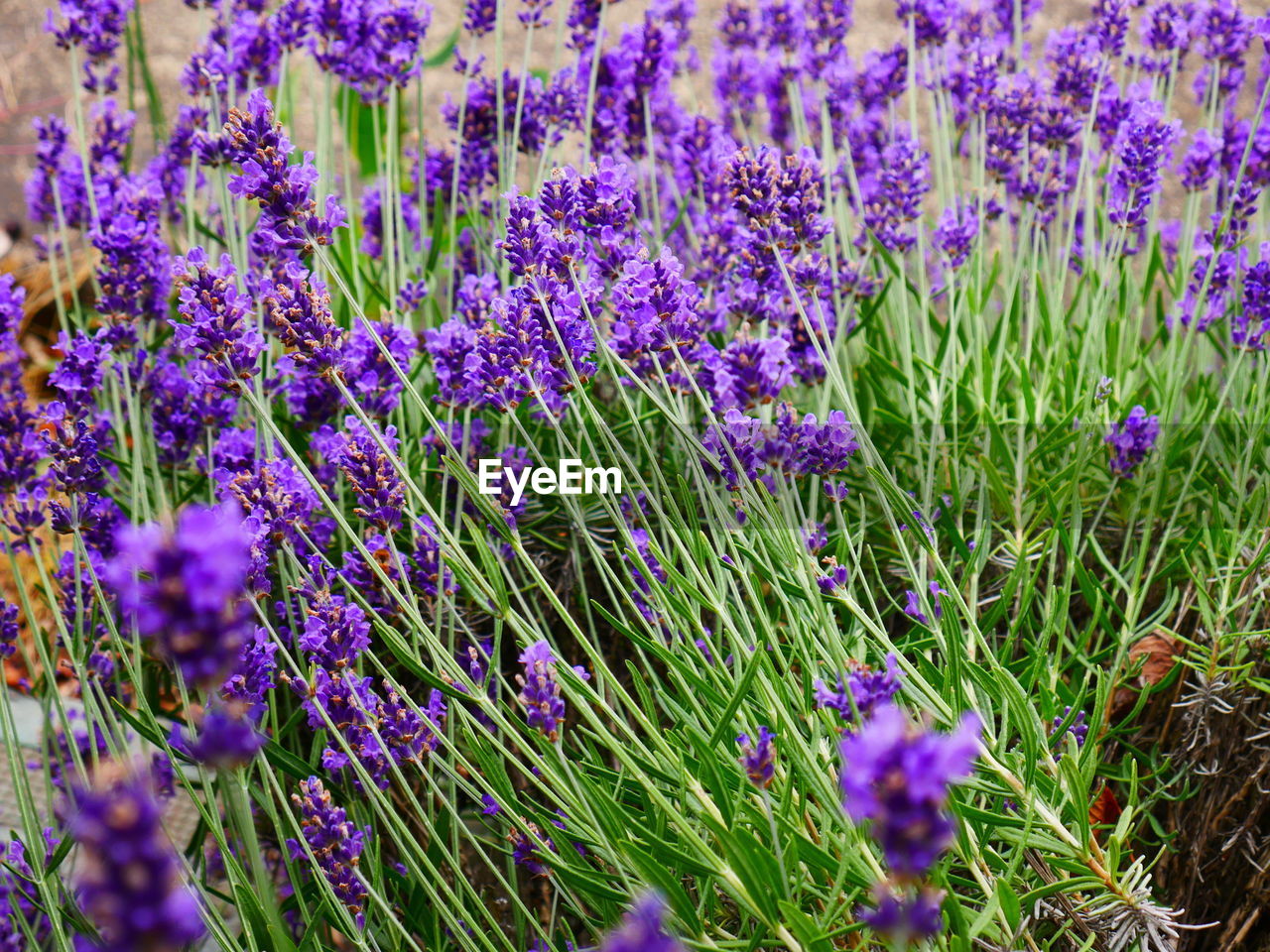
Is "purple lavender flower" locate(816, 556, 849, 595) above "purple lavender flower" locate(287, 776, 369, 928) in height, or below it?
above

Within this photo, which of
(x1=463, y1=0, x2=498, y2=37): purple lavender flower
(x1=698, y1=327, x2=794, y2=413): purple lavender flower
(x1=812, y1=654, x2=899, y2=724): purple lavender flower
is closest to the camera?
(x1=812, y1=654, x2=899, y2=724): purple lavender flower

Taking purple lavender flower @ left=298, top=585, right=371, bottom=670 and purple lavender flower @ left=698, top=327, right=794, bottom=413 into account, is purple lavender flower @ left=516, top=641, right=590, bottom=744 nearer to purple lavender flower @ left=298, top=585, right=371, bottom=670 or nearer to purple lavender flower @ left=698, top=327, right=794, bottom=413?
purple lavender flower @ left=298, top=585, right=371, bottom=670

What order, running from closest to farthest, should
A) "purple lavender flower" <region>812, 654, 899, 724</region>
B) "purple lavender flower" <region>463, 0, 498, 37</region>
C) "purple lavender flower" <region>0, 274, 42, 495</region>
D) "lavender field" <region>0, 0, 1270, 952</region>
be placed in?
"purple lavender flower" <region>812, 654, 899, 724</region> < "lavender field" <region>0, 0, 1270, 952</region> < "purple lavender flower" <region>0, 274, 42, 495</region> < "purple lavender flower" <region>463, 0, 498, 37</region>

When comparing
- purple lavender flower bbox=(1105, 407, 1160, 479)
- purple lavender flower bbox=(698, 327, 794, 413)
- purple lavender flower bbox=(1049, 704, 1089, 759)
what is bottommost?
purple lavender flower bbox=(1049, 704, 1089, 759)

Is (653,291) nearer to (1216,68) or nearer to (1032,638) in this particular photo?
(1032,638)

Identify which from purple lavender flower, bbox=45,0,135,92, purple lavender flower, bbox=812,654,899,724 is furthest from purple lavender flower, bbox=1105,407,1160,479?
purple lavender flower, bbox=45,0,135,92

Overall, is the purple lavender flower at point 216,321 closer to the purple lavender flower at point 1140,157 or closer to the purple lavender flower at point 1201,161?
the purple lavender flower at point 1140,157

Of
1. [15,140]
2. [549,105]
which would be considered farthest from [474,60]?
[15,140]

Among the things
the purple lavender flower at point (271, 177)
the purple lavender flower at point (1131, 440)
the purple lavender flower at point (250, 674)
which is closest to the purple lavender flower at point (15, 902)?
the purple lavender flower at point (250, 674)
